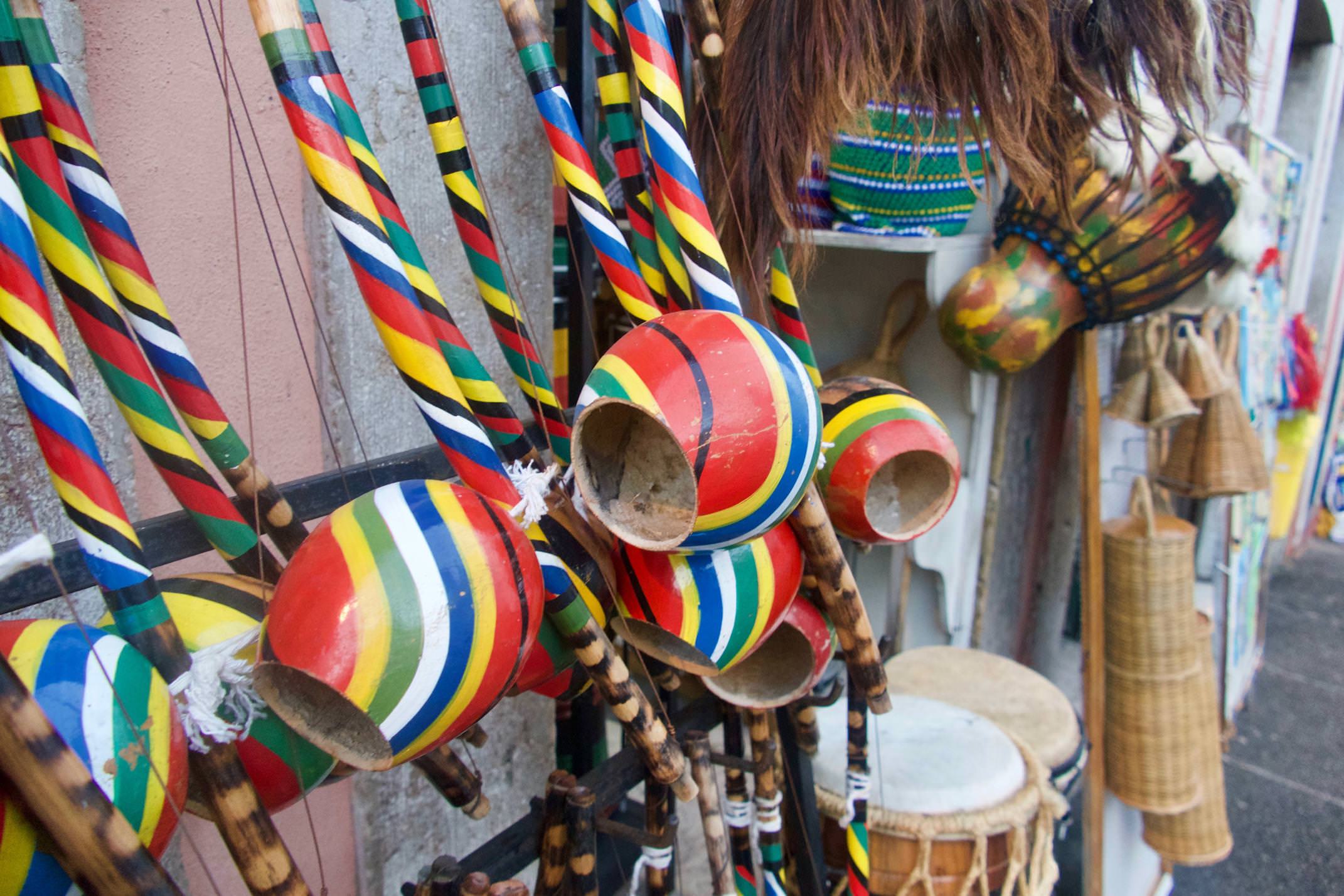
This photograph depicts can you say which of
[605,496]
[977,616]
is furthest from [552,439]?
[977,616]

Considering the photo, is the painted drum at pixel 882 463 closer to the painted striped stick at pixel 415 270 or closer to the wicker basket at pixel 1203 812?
the painted striped stick at pixel 415 270

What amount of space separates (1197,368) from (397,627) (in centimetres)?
204

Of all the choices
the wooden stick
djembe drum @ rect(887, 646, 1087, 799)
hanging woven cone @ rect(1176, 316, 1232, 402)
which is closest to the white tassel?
djembe drum @ rect(887, 646, 1087, 799)

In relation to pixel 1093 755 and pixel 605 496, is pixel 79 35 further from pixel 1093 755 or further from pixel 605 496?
pixel 1093 755

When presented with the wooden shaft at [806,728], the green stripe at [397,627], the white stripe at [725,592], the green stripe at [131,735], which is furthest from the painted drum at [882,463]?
the green stripe at [131,735]

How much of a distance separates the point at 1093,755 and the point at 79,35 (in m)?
1.94

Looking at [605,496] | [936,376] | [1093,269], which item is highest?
[605,496]

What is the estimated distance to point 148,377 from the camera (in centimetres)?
46

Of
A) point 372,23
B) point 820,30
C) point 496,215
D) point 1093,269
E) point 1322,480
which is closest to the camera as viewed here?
point 820,30

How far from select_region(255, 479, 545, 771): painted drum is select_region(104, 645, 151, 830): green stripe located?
45 mm

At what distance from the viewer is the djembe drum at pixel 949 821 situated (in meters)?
1.07

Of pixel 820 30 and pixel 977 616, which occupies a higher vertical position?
pixel 820 30

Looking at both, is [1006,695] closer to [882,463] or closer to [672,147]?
[882,463]

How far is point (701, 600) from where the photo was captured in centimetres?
57
